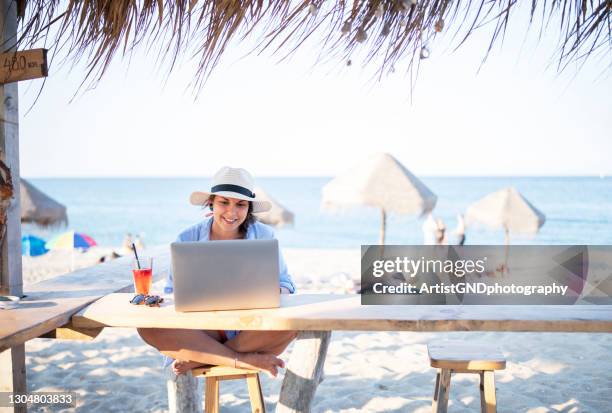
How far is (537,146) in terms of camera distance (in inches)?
1151

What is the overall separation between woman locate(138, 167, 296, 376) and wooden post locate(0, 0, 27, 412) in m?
0.65

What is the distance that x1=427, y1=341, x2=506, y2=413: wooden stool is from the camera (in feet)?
6.59

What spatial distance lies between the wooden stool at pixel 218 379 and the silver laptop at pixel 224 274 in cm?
26

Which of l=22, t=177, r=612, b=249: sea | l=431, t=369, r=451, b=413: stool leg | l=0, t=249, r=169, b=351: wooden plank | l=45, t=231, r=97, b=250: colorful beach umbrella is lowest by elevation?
l=22, t=177, r=612, b=249: sea

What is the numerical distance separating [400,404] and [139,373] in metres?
1.58

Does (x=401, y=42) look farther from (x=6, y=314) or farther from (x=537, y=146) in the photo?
(x=537, y=146)

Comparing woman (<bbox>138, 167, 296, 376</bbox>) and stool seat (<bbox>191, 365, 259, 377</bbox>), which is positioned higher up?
woman (<bbox>138, 167, 296, 376</bbox>)

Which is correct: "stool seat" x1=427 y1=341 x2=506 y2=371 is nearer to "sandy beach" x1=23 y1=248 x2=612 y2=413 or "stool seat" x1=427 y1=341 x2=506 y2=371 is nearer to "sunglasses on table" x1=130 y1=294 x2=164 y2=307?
"sandy beach" x1=23 y1=248 x2=612 y2=413

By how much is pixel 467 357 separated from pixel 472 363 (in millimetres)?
35

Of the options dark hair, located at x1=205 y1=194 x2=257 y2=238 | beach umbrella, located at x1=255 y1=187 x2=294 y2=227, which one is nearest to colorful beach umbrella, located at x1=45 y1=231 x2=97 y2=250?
beach umbrella, located at x1=255 y1=187 x2=294 y2=227

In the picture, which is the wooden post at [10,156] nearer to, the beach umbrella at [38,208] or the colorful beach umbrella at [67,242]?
the colorful beach umbrella at [67,242]

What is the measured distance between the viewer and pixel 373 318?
1.79 metres

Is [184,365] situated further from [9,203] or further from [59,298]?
[9,203]

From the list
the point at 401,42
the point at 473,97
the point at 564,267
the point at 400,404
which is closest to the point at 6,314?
the point at 401,42
